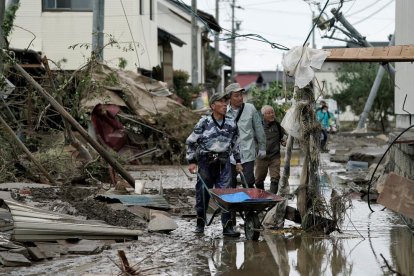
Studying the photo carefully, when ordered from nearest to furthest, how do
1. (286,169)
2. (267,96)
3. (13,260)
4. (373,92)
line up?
(13,260), (286,169), (267,96), (373,92)

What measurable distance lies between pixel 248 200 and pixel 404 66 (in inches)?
366

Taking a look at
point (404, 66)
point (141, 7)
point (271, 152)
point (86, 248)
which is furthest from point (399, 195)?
point (141, 7)

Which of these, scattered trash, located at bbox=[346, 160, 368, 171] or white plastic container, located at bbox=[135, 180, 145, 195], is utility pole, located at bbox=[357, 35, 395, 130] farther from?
white plastic container, located at bbox=[135, 180, 145, 195]

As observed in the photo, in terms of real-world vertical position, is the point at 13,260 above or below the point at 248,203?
below

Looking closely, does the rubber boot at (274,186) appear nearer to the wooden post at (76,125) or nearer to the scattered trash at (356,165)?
the wooden post at (76,125)

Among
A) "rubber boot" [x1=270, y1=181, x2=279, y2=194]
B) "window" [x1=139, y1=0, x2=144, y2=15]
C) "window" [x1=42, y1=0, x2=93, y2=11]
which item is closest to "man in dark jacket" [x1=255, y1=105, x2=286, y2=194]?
"rubber boot" [x1=270, y1=181, x2=279, y2=194]

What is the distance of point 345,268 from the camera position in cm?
811

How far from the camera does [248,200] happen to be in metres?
9.19

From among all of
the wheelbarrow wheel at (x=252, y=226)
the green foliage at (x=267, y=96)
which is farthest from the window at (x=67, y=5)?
the wheelbarrow wheel at (x=252, y=226)

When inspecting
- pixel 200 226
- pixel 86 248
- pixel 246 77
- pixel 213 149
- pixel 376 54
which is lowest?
pixel 246 77

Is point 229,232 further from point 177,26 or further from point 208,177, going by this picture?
point 177,26

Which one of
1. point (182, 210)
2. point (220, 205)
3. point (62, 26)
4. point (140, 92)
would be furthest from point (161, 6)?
point (220, 205)

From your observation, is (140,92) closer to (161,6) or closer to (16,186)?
(16,186)

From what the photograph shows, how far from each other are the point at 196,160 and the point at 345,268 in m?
3.12
